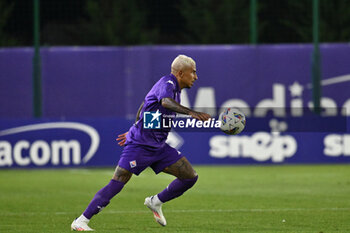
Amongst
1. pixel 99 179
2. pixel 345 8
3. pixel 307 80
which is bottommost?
pixel 99 179

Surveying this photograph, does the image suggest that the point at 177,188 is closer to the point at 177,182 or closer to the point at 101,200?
the point at 177,182

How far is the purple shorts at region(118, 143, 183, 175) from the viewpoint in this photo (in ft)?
31.7

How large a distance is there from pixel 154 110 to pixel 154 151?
0.52m

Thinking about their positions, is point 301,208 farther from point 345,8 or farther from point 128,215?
point 345,8

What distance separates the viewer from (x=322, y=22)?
24.1 m

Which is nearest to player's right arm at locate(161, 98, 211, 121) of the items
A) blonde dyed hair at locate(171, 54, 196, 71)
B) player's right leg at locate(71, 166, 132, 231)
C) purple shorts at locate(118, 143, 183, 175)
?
blonde dyed hair at locate(171, 54, 196, 71)

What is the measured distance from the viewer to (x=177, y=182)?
33.4 ft

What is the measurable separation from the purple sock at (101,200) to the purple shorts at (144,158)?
0.25m

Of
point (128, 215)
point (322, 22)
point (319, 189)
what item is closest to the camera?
point (128, 215)

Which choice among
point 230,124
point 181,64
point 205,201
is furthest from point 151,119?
point 205,201

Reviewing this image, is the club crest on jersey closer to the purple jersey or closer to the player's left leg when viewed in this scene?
the purple jersey

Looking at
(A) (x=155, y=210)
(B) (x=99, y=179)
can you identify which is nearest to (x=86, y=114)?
(B) (x=99, y=179)

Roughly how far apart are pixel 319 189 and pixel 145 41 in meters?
11.5

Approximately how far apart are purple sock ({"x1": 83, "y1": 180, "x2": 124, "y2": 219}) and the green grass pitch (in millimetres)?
510
